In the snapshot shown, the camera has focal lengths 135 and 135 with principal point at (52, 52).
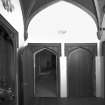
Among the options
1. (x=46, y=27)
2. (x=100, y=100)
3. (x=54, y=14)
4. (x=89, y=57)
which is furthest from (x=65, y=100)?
(x=54, y=14)

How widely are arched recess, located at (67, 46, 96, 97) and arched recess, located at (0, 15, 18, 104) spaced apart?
92.0 inches

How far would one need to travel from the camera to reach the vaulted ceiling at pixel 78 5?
4.93 metres

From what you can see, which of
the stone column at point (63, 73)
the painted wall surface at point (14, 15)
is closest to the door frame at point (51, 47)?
the stone column at point (63, 73)

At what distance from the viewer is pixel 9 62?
162 inches

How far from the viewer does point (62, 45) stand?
551 cm

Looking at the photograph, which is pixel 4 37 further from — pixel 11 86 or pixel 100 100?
pixel 100 100

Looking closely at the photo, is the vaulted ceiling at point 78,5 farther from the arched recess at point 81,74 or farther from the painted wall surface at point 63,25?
the arched recess at point 81,74

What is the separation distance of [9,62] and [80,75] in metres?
2.95

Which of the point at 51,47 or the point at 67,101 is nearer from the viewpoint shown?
the point at 67,101

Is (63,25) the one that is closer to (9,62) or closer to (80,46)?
(80,46)

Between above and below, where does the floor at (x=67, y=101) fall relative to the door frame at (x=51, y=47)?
below

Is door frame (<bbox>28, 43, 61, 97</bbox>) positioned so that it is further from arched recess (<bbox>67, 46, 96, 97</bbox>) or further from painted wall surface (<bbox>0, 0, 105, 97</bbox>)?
arched recess (<bbox>67, 46, 96, 97</bbox>)

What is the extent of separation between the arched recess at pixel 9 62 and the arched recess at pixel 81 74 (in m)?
2.34

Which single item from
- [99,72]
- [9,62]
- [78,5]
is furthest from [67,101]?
[78,5]
